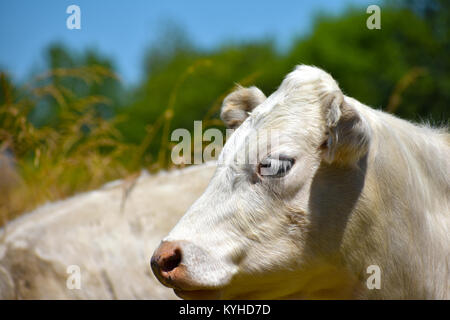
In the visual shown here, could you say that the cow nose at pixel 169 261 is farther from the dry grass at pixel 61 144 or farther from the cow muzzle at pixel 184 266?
the dry grass at pixel 61 144

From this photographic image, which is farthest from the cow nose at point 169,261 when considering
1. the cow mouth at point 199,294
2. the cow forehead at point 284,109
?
the cow forehead at point 284,109

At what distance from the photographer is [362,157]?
307 cm

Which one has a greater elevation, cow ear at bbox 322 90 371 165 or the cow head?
cow ear at bbox 322 90 371 165

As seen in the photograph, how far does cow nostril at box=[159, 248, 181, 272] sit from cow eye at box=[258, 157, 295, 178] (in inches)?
23.5

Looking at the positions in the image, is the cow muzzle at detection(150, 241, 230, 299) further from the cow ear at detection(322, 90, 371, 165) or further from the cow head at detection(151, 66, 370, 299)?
the cow ear at detection(322, 90, 371, 165)

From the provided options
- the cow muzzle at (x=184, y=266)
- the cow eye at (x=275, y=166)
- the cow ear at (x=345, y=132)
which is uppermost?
the cow ear at (x=345, y=132)

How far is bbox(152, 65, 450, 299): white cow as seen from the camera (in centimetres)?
289

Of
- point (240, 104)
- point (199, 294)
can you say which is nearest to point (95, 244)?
point (240, 104)

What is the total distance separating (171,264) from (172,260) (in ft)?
0.07

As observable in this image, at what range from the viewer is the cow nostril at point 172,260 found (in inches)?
109

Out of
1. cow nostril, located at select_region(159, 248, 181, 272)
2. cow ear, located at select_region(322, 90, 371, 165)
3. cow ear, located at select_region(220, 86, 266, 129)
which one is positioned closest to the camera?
cow nostril, located at select_region(159, 248, 181, 272)

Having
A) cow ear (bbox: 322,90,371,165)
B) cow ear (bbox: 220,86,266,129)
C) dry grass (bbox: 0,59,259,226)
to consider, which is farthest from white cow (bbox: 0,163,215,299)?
cow ear (bbox: 322,90,371,165)
